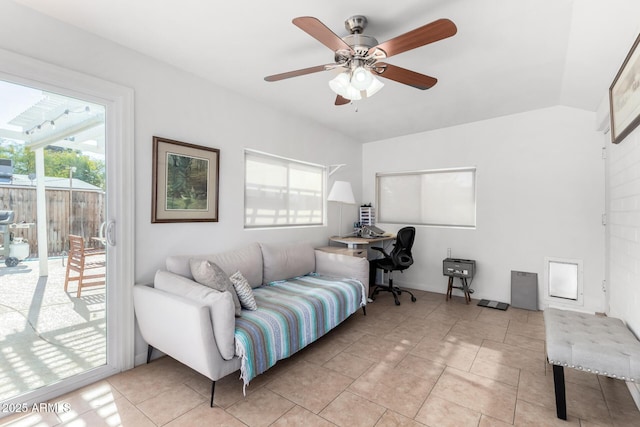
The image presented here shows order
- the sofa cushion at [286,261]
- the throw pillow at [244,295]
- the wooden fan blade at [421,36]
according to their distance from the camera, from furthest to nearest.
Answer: the sofa cushion at [286,261] < the throw pillow at [244,295] < the wooden fan blade at [421,36]

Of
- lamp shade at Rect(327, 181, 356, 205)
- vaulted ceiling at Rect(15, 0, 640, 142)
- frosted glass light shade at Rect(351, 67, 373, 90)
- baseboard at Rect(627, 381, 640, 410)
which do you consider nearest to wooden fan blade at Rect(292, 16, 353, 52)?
frosted glass light shade at Rect(351, 67, 373, 90)

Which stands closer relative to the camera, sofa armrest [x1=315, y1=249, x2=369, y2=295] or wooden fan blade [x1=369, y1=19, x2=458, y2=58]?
wooden fan blade [x1=369, y1=19, x2=458, y2=58]

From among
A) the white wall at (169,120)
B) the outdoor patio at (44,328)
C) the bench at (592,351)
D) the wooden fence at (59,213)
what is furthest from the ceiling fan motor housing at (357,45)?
the outdoor patio at (44,328)

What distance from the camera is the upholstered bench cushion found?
1.64 metres

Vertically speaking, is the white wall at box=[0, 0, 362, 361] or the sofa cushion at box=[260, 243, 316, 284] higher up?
the white wall at box=[0, 0, 362, 361]

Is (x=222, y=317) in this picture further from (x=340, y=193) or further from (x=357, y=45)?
(x=340, y=193)

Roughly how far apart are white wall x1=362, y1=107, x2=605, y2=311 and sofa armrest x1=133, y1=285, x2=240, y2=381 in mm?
3484

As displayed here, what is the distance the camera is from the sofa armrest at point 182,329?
1814 millimetres

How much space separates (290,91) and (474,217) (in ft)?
9.88

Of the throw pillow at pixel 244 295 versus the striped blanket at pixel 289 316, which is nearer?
the striped blanket at pixel 289 316

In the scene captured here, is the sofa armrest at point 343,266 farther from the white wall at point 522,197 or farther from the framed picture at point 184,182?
the white wall at point 522,197

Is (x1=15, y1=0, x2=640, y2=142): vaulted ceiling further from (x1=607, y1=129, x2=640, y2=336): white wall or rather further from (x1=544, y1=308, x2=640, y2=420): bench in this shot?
(x1=544, y1=308, x2=640, y2=420): bench

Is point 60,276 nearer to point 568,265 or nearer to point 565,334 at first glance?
point 565,334

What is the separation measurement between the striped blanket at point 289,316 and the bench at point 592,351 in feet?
5.24
